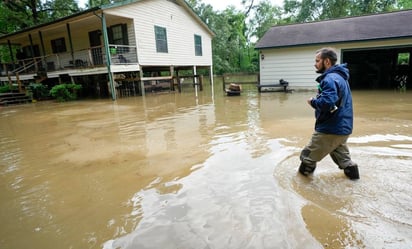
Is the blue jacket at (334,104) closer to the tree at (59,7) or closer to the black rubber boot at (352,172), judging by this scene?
the black rubber boot at (352,172)

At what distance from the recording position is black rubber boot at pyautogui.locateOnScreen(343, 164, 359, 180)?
3170mm

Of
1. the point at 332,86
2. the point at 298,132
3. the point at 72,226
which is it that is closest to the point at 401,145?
the point at 298,132

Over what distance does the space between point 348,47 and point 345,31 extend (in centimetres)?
107

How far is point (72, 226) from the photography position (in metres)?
2.59

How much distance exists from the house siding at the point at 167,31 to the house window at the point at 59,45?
23.9ft

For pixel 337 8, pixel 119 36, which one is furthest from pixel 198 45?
pixel 337 8

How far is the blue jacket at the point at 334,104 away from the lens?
2771 millimetres

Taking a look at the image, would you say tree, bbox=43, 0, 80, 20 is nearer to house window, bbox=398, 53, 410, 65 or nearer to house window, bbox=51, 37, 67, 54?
house window, bbox=51, 37, 67, 54

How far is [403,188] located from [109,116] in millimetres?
8361

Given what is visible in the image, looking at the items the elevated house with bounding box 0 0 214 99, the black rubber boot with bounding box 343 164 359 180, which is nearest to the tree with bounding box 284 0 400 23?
the elevated house with bounding box 0 0 214 99

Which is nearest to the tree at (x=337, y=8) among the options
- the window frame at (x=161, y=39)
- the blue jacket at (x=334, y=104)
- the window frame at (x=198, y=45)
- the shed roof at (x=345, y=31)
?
the shed roof at (x=345, y=31)

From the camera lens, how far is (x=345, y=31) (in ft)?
45.8

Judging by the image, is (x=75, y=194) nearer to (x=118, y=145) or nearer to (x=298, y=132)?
(x=118, y=145)

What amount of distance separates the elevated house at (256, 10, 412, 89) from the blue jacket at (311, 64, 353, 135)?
12.3 meters
